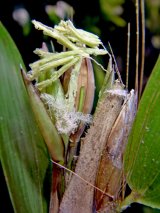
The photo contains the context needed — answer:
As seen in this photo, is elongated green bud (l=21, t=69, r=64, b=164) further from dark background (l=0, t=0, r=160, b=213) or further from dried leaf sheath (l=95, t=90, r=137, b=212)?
dark background (l=0, t=0, r=160, b=213)

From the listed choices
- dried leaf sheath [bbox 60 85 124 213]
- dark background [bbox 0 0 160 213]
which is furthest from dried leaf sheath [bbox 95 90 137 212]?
dark background [bbox 0 0 160 213]

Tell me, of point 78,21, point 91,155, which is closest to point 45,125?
point 91,155

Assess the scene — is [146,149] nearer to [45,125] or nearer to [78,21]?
[45,125]

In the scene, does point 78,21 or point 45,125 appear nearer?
point 45,125

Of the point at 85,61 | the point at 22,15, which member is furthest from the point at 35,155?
the point at 22,15

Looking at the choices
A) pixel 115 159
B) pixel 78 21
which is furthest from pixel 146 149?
pixel 78 21

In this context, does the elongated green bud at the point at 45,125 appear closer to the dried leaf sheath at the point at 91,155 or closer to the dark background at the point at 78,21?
the dried leaf sheath at the point at 91,155

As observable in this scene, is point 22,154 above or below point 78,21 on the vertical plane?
below
